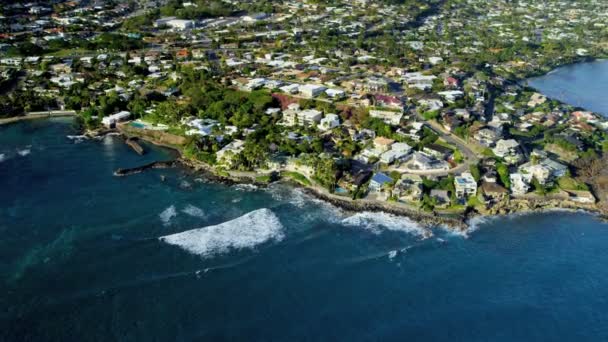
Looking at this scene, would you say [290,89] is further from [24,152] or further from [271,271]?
[271,271]

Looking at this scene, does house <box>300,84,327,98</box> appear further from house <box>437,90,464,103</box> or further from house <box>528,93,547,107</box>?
house <box>528,93,547,107</box>

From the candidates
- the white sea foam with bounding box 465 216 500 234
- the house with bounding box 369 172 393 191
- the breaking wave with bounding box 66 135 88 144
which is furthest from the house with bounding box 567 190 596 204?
the breaking wave with bounding box 66 135 88 144

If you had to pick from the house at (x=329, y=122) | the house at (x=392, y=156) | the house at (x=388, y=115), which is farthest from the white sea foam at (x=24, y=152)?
the house at (x=388, y=115)

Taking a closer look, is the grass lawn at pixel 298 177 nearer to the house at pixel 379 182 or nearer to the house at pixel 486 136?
the house at pixel 379 182

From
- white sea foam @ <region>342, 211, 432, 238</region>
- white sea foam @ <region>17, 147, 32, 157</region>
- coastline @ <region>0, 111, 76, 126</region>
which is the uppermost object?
coastline @ <region>0, 111, 76, 126</region>

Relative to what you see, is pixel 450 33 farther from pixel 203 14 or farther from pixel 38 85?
pixel 38 85

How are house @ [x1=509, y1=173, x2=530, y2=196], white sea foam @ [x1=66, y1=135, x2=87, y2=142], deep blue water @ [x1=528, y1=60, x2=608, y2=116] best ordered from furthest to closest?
deep blue water @ [x1=528, y1=60, x2=608, y2=116]
white sea foam @ [x1=66, y1=135, x2=87, y2=142]
house @ [x1=509, y1=173, x2=530, y2=196]

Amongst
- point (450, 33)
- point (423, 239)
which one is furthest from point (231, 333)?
point (450, 33)
